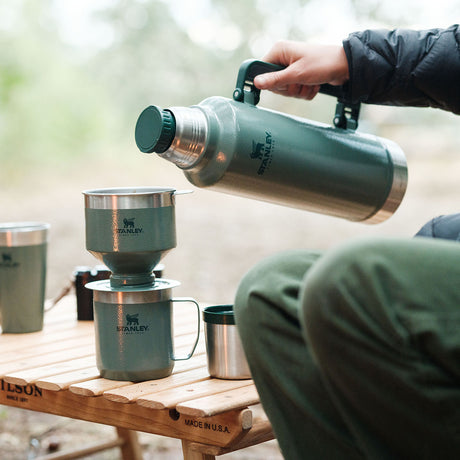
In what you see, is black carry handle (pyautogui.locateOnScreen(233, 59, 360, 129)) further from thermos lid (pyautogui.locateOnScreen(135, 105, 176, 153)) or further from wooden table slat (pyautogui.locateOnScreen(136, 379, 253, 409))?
wooden table slat (pyautogui.locateOnScreen(136, 379, 253, 409))

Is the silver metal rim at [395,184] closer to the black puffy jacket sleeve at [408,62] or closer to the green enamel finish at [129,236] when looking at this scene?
the black puffy jacket sleeve at [408,62]

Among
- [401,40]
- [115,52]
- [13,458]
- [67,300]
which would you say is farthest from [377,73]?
[115,52]

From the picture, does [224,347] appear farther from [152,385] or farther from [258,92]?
[258,92]

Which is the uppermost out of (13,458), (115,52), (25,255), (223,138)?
(115,52)

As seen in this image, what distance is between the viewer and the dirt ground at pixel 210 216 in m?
3.38

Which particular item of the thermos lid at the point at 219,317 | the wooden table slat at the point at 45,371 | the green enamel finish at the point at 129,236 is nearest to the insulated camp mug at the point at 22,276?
the wooden table slat at the point at 45,371

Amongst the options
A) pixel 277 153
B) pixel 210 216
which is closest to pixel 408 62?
pixel 277 153

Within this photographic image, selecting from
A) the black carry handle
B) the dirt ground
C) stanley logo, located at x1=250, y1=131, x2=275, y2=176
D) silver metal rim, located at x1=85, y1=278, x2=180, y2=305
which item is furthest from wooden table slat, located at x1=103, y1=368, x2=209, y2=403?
the dirt ground

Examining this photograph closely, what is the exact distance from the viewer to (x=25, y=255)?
1.42m

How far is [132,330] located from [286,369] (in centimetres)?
41

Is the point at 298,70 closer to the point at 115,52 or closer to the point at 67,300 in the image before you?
the point at 67,300

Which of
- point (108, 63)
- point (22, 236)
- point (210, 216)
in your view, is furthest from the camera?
point (210, 216)

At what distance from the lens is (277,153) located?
1.10 metres

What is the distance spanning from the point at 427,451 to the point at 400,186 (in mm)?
716
